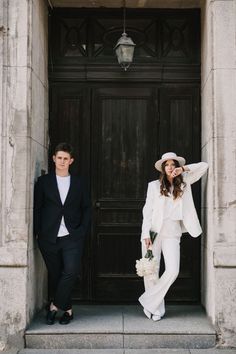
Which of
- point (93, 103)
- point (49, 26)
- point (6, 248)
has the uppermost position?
point (49, 26)

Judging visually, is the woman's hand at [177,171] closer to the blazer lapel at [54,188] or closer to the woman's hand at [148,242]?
the woman's hand at [148,242]

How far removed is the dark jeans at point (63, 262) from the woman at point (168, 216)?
0.86 m

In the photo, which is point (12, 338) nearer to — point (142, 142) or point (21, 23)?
point (142, 142)

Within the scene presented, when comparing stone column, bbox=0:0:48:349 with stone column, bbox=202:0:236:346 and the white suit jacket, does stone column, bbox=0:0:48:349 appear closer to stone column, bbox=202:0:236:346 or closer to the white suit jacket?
the white suit jacket

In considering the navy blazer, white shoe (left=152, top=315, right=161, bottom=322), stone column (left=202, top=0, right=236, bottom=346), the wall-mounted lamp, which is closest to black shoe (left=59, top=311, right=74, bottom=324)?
the navy blazer

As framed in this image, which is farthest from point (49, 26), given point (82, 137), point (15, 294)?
point (15, 294)

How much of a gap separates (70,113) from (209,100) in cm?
205

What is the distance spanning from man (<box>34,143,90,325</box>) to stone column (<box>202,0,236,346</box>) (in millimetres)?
1595

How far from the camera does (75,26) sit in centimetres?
777

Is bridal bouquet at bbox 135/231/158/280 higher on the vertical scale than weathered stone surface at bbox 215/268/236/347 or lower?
higher

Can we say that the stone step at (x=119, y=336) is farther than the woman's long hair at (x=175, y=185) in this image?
No

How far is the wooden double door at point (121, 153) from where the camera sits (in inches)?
300

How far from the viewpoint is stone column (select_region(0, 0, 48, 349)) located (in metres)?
6.32

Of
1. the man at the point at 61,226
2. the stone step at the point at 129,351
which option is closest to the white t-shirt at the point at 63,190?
the man at the point at 61,226
